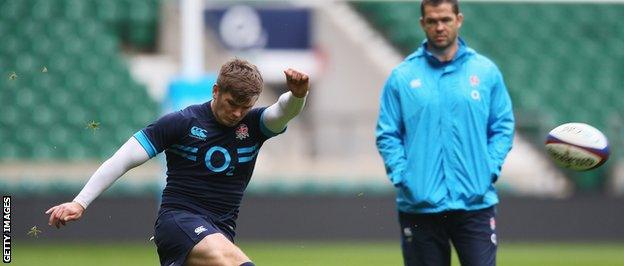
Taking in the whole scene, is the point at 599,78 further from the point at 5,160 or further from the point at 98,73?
the point at 5,160

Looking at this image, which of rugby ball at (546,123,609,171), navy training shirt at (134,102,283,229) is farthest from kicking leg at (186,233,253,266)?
rugby ball at (546,123,609,171)

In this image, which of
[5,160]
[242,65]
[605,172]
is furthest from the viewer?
[605,172]

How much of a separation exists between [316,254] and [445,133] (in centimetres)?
706

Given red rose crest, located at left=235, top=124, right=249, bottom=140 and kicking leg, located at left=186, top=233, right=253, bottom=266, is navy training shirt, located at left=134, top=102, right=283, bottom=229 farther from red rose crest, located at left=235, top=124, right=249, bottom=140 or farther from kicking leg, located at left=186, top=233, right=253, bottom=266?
kicking leg, located at left=186, top=233, right=253, bottom=266

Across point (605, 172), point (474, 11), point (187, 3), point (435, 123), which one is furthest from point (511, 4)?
point (435, 123)

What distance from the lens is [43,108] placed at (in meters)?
16.8

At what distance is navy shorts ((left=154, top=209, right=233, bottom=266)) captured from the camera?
6086 mm

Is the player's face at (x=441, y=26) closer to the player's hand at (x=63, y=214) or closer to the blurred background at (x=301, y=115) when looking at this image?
the player's hand at (x=63, y=214)

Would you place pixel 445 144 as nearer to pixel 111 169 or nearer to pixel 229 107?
pixel 229 107

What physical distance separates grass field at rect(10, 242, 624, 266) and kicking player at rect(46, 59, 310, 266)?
5.60m

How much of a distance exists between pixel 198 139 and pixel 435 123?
1.33m

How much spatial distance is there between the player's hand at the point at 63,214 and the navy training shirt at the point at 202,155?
1.54ft

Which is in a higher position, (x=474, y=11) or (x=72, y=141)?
(x=474, y=11)

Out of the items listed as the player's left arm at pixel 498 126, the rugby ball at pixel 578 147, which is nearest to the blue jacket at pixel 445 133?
the player's left arm at pixel 498 126
